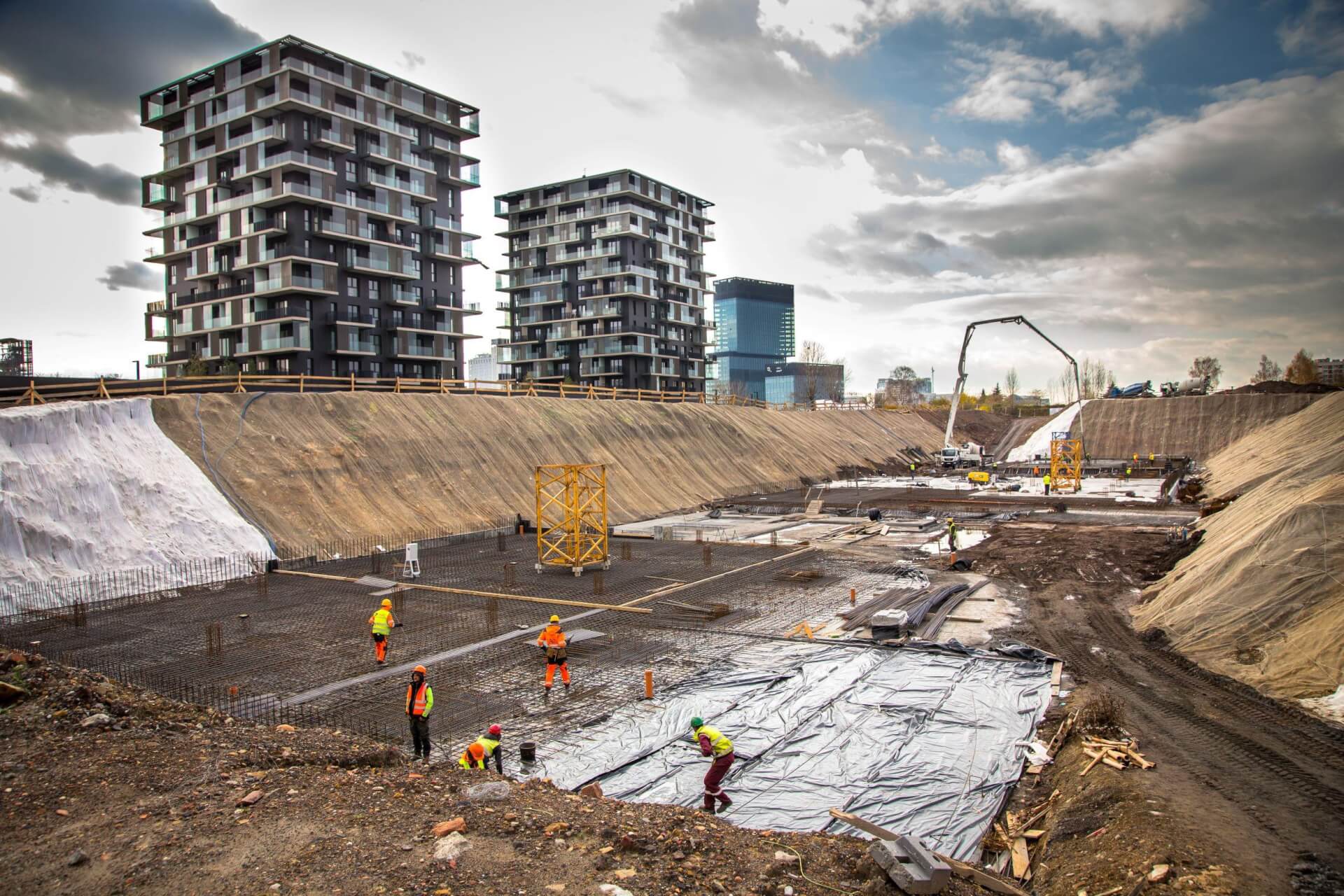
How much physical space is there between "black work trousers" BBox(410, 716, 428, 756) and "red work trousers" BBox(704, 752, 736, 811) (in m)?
4.15

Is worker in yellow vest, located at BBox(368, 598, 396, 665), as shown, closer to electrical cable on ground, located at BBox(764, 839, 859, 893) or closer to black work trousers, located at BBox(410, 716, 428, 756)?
black work trousers, located at BBox(410, 716, 428, 756)

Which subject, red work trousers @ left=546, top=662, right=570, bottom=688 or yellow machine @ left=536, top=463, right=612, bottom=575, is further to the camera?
yellow machine @ left=536, top=463, right=612, bottom=575

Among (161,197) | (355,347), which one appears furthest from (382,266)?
(161,197)

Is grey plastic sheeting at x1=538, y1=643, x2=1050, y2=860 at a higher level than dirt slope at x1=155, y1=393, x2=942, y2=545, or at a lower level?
lower

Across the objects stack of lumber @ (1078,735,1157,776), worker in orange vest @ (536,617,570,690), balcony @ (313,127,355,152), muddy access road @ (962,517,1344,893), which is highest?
balcony @ (313,127,355,152)

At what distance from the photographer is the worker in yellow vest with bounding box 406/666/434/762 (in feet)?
35.0

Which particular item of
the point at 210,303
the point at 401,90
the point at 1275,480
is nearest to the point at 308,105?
the point at 401,90

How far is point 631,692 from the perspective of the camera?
44.1ft

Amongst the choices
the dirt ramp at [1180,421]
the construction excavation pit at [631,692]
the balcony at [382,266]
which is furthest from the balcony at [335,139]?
the dirt ramp at [1180,421]

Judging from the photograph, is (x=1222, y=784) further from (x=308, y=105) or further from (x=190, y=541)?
(x=308, y=105)

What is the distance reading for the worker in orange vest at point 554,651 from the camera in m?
13.4

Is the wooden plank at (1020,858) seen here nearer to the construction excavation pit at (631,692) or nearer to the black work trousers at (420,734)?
the construction excavation pit at (631,692)

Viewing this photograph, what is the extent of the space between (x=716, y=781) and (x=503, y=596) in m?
13.4

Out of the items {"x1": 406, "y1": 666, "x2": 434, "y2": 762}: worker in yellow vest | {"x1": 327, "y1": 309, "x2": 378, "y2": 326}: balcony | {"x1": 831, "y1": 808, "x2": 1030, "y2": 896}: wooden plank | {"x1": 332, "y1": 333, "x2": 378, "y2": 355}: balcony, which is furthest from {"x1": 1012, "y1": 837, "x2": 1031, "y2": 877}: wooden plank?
{"x1": 327, "y1": 309, "x2": 378, "y2": 326}: balcony
